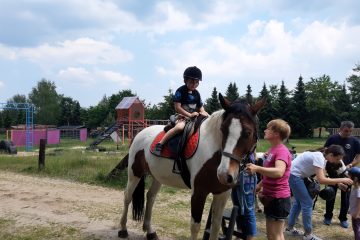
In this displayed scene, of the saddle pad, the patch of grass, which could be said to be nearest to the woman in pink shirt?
the saddle pad

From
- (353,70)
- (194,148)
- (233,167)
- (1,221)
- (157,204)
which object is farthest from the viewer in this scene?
(353,70)

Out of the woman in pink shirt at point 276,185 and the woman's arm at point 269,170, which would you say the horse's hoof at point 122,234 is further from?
the woman's arm at point 269,170

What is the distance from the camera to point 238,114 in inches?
131

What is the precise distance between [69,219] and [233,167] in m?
3.93

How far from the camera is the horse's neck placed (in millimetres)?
3792

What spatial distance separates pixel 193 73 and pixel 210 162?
1.35 m

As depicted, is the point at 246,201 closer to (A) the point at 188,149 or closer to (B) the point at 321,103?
(A) the point at 188,149

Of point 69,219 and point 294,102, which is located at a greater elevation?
point 294,102

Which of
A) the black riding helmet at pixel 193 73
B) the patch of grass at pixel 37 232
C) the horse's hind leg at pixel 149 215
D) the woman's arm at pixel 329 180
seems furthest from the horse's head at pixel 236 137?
the patch of grass at pixel 37 232

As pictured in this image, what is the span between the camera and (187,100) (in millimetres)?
4738

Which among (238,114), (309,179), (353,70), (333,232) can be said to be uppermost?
(353,70)

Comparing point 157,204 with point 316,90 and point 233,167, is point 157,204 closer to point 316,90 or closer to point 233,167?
point 233,167

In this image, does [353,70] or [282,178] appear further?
[353,70]

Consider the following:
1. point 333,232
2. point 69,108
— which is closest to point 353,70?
point 69,108
